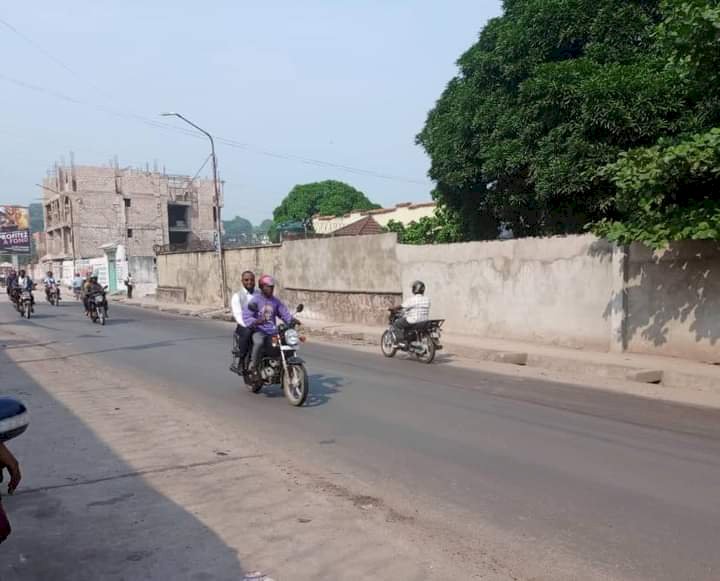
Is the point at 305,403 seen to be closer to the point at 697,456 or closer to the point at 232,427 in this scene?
the point at 232,427

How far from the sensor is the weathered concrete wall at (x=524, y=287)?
12.7 metres

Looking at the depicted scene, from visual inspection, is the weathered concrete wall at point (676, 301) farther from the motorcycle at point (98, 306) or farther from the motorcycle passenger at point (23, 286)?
the motorcycle passenger at point (23, 286)

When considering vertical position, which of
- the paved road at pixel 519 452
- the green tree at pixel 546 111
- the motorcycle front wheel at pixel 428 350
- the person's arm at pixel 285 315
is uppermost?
the green tree at pixel 546 111

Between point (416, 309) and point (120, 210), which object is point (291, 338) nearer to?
point (416, 309)

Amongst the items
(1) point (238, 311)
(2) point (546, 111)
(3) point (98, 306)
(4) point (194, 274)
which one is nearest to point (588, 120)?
(2) point (546, 111)

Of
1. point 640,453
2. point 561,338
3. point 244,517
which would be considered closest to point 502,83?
point 561,338

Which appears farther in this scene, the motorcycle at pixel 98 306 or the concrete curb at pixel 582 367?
the motorcycle at pixel 98 306

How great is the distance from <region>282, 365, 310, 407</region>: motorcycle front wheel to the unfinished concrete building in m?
58.8

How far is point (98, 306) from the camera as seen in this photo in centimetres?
2077

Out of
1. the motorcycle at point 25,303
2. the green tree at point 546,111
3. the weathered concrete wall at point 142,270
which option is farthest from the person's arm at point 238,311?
the weathered concrete wall at point 142,270

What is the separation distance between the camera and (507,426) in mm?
7109

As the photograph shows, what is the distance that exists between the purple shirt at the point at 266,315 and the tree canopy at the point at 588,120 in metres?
5.69

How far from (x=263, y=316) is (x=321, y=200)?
233ft

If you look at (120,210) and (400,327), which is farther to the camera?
(120,210)
